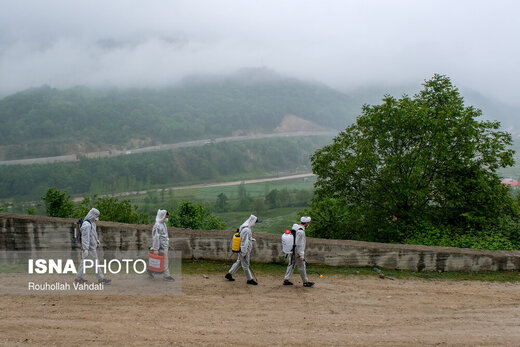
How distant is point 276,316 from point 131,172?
166 m

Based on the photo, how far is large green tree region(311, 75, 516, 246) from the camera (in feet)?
57.2

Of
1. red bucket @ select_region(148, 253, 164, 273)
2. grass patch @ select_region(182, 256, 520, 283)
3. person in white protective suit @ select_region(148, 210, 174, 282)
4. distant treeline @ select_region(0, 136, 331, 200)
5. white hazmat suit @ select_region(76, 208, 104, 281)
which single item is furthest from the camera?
distant treeline @ select_region(0, 136, 331, 200)

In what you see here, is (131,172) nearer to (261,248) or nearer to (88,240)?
(261,248)

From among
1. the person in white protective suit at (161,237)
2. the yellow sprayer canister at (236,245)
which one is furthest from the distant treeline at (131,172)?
the yellow sprayer canister at (236,245)

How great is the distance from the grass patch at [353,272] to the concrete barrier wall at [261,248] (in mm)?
156

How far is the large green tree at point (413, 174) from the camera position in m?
17.4

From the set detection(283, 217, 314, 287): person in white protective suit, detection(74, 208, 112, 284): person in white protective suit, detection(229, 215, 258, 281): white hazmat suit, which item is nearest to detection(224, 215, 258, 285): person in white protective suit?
detection(229, 215, 258, 281): white hazmat suit

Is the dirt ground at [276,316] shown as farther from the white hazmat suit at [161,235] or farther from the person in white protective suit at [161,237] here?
the white hazmat suit at [161,235]

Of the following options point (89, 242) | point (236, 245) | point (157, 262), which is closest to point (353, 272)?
point (236, 245)

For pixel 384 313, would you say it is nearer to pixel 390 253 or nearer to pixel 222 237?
pixel 390 253

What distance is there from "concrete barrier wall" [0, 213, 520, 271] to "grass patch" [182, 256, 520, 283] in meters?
0.16

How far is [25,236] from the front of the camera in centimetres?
1155

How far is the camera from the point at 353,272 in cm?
1112

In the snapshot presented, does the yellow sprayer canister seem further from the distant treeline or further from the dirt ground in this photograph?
the distant treeline
